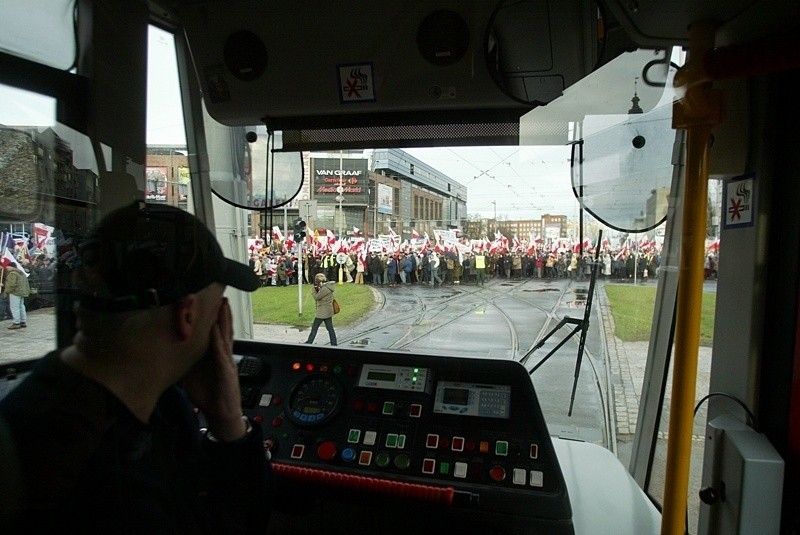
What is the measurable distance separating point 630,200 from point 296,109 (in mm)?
1083

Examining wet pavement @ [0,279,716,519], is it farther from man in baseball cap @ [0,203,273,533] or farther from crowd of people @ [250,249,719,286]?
man in baseball cap @ [0,203,273,533]

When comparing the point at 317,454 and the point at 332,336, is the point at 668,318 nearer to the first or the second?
the point at 332,336

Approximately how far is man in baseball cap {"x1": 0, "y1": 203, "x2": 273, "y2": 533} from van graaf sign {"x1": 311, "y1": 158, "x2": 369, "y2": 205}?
692mm

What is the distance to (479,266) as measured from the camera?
5.39 feet

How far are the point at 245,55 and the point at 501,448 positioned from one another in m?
1.53

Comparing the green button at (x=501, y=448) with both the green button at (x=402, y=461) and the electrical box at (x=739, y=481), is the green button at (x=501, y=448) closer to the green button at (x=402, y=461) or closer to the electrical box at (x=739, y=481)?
the green button at (x=402, y=461)

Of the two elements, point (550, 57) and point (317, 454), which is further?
point (317, 454)

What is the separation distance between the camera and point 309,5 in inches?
63.1

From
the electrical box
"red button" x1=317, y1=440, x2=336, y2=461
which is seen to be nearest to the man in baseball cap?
"red button" x1=317, y1=440, x2=336, y2=461

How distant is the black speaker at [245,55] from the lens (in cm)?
166

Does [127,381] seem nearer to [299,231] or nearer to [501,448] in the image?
[299,231]

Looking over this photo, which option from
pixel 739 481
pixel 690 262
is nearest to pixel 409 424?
pixel 739 481

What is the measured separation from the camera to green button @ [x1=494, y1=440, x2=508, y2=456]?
162 cm

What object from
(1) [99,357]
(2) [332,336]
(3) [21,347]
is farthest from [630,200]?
(3) [21,347]
